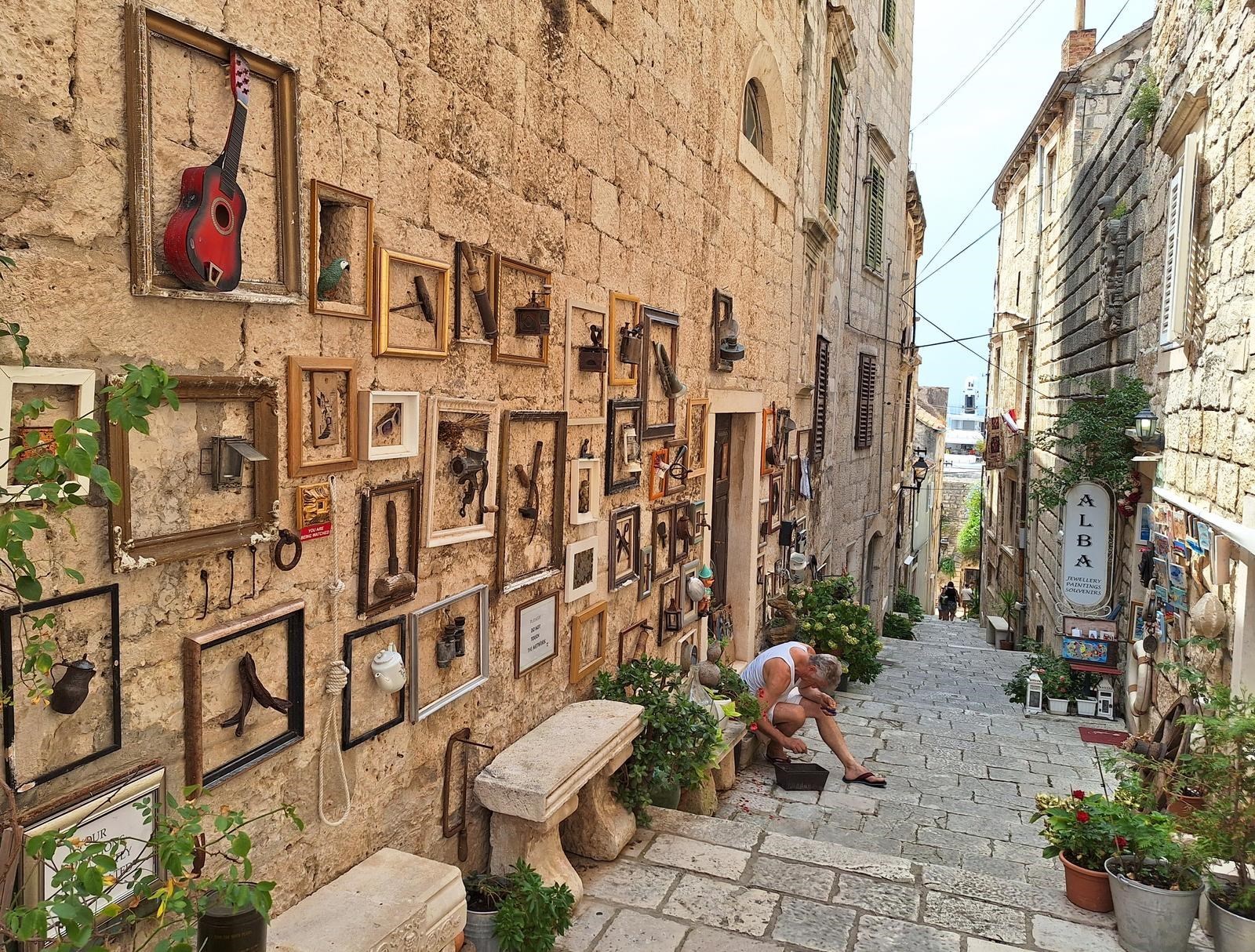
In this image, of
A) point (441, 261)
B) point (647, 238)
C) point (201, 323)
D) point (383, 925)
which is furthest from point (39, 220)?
point (647, 238)

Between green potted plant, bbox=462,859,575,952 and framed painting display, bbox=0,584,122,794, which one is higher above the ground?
framed painting display, bbox=0,584,122,794

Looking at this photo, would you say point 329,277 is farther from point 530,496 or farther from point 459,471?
point 530,496

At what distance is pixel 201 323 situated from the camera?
2387 mm

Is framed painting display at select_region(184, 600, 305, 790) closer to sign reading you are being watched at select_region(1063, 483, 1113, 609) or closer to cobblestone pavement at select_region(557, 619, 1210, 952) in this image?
cobblestone pavement at select_region(557, 619, 1210, 952)

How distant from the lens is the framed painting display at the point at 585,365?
4457 millimetres

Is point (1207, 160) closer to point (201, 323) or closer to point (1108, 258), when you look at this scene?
point (1108, 258)

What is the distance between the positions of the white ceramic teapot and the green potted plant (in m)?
0.91

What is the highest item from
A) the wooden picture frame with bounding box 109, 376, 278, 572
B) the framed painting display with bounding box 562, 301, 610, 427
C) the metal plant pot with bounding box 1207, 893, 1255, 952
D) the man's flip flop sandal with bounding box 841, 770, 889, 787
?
the framed painting display with bounding box 562, 301, 610, 427

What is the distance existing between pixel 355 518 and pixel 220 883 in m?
1.39

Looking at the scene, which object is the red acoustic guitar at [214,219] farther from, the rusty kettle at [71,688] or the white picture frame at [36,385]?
the rusty kettle at [71,688]

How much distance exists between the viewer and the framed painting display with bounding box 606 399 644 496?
16.5ft

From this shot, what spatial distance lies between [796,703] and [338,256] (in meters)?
4.89

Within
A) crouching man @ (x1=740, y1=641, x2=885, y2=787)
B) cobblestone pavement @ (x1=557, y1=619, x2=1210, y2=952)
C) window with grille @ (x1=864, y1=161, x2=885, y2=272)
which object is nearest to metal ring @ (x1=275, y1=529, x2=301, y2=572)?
cobblestone pavement @ (x1=557, y1=619, x2=1210, y2=952)

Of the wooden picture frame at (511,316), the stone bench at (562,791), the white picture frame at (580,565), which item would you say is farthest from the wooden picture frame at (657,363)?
the stone bench at (562,791)
